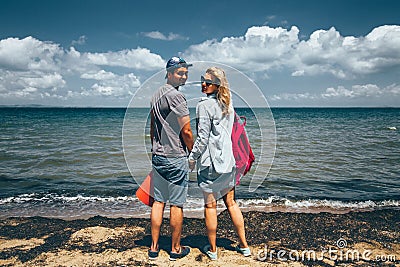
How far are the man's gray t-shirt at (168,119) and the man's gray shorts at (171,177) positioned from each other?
0.09 metres

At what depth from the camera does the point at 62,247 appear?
4523mm

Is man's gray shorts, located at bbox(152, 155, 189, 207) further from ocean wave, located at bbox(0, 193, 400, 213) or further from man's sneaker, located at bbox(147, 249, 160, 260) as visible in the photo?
ocean wave, located at bbox(0, 193, 400, 213)

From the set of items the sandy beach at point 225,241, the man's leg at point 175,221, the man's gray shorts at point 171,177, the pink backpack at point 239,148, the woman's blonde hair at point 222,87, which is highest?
the woman's blonde hair at point 222,87

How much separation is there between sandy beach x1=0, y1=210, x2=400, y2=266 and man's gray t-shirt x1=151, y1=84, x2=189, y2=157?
1.54 metres

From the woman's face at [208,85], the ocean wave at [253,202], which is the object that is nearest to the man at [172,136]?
the woman's face at [208,85]

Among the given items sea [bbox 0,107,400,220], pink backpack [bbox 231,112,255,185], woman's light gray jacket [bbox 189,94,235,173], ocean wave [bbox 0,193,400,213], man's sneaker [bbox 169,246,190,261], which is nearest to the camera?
woman's light gray jacket [bbox 189,94,235,173]

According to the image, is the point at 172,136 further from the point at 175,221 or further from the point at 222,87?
the point at 175,221

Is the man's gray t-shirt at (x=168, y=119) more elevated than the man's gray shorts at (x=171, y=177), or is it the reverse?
the man's gray t-shirt at (x=168, y=119)

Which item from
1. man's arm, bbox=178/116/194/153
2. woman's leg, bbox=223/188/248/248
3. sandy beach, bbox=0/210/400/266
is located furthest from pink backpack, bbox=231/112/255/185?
sandy beach, bbox=0/210/400/266

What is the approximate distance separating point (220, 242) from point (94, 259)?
185 centimetres

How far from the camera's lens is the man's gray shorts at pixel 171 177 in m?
3.74

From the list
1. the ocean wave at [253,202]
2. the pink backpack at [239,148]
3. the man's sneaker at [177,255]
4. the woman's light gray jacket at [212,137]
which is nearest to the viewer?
the woman's light gray jacket at [212,137]

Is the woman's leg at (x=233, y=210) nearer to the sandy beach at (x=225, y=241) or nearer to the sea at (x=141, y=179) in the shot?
the sandy beach at (x=225, y=241)

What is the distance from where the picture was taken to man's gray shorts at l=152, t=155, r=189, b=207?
3.74m
